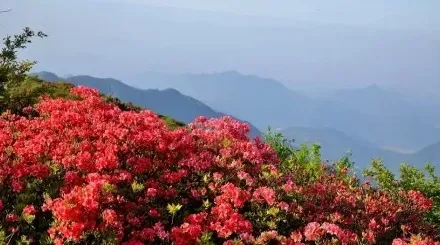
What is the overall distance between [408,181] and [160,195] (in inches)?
668

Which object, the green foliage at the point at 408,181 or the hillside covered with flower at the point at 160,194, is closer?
the hillside covered with flower at the point at 160,194

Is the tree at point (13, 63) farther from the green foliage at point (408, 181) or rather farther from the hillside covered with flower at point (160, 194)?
the green foliage at point (408, 181)

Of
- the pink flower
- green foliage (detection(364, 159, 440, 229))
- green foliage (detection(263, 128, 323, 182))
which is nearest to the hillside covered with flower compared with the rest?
the pink flower

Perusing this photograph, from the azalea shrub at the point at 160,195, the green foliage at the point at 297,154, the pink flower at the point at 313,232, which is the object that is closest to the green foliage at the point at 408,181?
the green foliage at the point at 297,154

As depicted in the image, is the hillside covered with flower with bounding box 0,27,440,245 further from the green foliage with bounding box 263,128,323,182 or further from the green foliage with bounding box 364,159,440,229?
the green foliage with bounding box 364,159,440,229

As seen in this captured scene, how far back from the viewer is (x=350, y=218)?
1233cm

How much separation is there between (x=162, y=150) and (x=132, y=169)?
4.02 feet

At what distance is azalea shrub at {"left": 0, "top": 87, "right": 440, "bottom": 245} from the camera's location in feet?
34.1

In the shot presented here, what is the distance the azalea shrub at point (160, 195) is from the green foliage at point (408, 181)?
9.53 meters

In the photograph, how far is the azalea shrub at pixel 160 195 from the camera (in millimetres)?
10383

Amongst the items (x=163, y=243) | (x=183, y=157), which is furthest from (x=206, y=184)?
(x=163, y=243)

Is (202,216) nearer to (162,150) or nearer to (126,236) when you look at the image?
(126,236)

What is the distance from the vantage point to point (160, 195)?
11.9 meters

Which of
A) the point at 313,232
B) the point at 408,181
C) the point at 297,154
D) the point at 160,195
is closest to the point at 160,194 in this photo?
the point at 160,195
